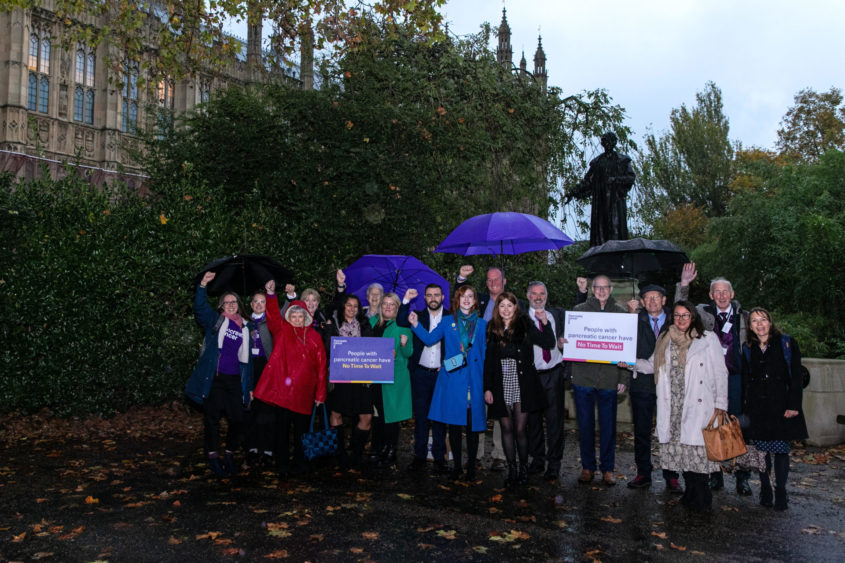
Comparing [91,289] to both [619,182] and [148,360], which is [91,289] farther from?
[619,182]

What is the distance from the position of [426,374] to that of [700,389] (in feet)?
9.14

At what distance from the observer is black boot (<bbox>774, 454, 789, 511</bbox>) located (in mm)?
6512

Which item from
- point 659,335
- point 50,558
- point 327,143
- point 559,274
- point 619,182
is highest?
point 327,143

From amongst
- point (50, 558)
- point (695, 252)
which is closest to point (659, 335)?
point (50, 558)

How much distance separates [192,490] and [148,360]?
4.26 m

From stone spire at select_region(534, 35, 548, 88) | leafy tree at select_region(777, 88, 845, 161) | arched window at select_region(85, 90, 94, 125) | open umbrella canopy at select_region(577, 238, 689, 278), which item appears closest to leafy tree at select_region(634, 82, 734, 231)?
leafy tree at select_region(777, 88, 845, 161)

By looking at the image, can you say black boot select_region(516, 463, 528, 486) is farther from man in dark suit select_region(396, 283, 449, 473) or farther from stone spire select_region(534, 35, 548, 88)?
stone spire select_region(534, 35, 548, 88)

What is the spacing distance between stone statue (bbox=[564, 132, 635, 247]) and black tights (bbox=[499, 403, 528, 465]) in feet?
18.5

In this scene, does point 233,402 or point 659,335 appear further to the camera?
point 233,402

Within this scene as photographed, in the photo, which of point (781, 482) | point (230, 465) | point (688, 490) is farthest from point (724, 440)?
point (230, 465)

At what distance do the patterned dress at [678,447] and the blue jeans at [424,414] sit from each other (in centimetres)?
234

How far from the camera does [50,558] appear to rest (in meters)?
4.88

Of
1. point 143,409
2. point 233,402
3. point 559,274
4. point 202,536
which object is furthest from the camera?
point 559,274

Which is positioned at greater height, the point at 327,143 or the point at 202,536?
the point at 327,143
